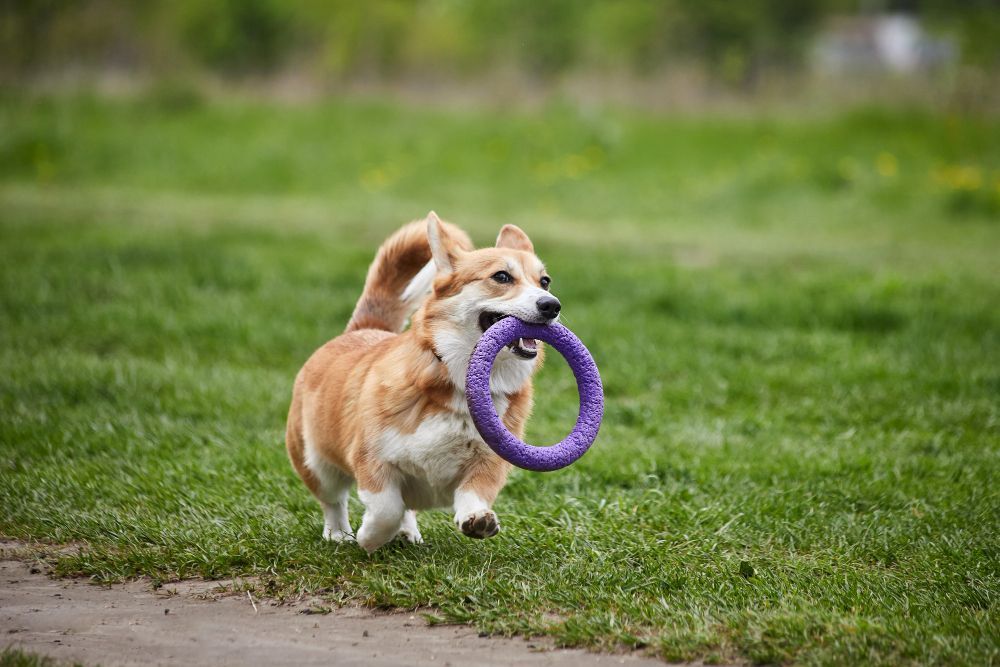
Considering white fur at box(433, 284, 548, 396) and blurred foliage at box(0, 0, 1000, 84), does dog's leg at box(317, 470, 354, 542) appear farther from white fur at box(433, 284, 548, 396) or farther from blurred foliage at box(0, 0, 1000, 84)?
blurred foliage at box(0, 0, 1000, 84)

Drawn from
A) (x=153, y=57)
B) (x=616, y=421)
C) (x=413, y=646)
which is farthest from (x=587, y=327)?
(x=153, y=57)

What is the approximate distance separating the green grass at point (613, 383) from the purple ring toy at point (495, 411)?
1.45ft

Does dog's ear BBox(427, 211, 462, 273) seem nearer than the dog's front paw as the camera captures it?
No

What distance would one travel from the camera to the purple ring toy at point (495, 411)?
12.9 ft

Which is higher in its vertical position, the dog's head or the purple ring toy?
the dog's head

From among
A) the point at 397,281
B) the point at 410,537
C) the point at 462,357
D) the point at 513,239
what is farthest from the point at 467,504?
the point at 397,281

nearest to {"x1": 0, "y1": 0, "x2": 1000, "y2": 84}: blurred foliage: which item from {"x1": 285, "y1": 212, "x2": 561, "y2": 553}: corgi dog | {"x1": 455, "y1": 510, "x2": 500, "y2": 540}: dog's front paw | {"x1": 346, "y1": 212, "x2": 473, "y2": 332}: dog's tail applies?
{"x1": 346, "y1": 212, "x2": 473, "y2": 332}: dog's tail

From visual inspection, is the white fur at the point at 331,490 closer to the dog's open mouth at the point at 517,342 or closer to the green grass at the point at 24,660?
the dog's open mouth at the point at 517,342

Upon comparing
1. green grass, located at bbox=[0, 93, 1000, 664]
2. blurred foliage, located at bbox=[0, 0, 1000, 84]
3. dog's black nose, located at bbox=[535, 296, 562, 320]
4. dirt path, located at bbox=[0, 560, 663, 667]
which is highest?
blurred foliage, located at bbox=[0, 0, 1000, 84]

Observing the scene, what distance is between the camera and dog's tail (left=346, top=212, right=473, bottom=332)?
4.93 meters

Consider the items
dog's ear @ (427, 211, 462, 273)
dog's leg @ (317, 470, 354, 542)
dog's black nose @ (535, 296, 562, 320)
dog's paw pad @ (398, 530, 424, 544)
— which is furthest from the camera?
dog's leg @ (317, 470, 354, 542)

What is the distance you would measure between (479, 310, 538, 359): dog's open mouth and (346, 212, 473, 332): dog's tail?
1.83ft

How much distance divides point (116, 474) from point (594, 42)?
2020 centimetres

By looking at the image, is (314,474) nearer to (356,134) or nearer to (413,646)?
(413,646)
